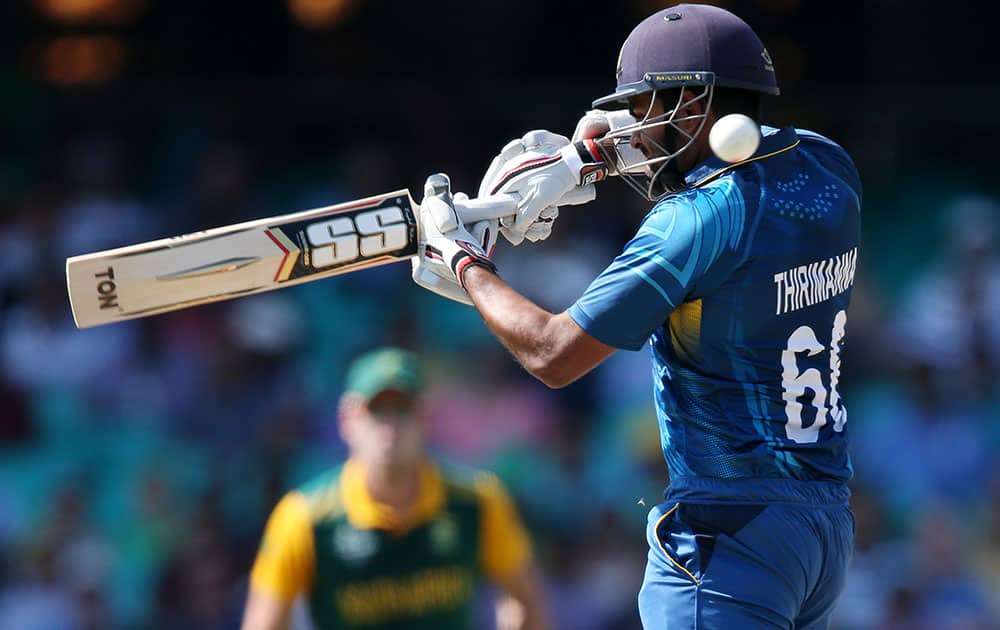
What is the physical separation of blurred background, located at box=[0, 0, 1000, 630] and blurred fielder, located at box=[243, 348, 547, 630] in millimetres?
2159

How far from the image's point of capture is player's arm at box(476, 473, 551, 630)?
3.91 meters

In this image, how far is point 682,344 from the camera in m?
2.68

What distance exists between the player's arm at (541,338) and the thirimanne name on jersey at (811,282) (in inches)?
13.2

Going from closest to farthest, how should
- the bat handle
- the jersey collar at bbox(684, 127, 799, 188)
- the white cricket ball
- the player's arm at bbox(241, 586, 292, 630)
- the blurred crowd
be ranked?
the white cricket ball → the jersey collar at bbox(684, 127, 799, 188) → the bat handle → the player's arm at bbox(241, 586, 292, 630) → the blurred crowd

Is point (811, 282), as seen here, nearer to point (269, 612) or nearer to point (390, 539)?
point (390, 539)

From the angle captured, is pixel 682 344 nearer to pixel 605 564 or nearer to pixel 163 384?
pixel 605 564

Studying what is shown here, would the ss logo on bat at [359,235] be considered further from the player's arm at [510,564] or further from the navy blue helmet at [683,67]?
the player's arm at [510,564]

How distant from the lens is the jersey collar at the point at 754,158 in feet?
8.84

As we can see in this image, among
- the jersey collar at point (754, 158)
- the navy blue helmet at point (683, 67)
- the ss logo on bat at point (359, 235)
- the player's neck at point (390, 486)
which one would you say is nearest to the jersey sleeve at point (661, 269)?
the jersey collar at point (754, 158)

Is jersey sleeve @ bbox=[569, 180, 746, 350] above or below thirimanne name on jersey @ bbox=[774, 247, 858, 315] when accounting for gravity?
above

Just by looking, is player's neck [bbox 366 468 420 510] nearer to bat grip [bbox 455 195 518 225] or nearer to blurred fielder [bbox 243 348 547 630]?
blurred fielder [bbox 243 348 547 630]

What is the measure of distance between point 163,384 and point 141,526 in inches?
24.8

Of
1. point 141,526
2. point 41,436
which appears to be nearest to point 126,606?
point 141,526

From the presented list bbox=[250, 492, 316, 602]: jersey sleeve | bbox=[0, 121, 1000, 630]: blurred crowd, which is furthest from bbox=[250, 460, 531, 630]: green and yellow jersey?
bbox=[0, 121, 1000, 630]: blurred crowd
